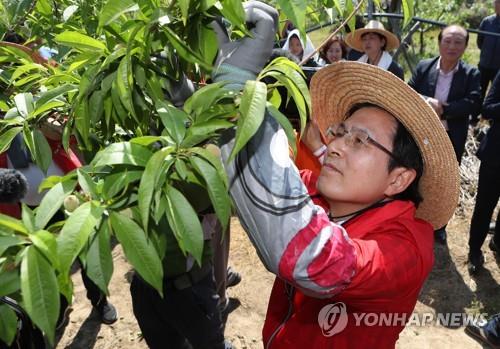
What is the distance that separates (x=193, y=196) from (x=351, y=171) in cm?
49

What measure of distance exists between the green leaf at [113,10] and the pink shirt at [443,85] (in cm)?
361

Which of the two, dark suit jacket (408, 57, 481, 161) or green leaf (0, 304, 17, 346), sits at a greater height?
green leaf (0, 304, 17, 346)

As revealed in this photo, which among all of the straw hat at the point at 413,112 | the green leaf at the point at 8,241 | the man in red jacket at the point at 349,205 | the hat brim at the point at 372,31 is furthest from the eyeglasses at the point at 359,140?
the hat brim at the point at 372,31

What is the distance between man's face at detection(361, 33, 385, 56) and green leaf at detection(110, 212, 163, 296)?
13.4ft

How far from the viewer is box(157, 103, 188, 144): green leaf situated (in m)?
0.94

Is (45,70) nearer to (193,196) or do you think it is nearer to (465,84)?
(193,196)

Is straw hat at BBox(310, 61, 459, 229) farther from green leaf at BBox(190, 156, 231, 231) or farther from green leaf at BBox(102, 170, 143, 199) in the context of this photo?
green leaf at BBox(102, 170, 143, 199)

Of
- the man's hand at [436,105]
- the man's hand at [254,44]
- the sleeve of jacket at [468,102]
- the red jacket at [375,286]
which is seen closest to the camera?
the man's hand at [254,44]

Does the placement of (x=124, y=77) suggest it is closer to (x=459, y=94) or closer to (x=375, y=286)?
(x=375, y=286)

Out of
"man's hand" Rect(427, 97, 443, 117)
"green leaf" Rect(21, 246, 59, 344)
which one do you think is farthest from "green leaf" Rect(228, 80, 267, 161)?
"man's hand" Rect(427, 97, 443, 117)

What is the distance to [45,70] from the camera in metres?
1.50

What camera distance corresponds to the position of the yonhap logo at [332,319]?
148 centimetres

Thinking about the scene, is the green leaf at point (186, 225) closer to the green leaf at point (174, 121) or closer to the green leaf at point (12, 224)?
the green leaf at point (174, 121)

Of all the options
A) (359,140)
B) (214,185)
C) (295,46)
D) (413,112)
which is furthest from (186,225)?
(295,46)
